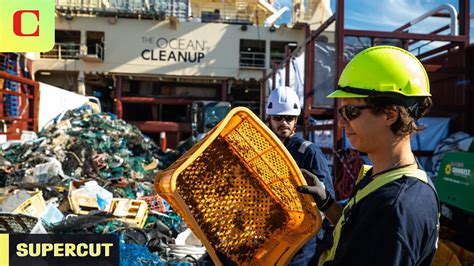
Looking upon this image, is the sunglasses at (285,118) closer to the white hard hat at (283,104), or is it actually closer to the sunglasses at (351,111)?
the white hard hat at (283,104)

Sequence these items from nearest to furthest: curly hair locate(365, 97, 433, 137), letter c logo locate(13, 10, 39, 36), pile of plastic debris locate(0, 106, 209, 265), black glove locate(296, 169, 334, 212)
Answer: curly hair locate(365, 97, 433, 137) → black glove locate(296, 169, 334, 212) → letter c logo locate(13, 10, 39, 36) → pile of plastic debris locate(0, 106, 209, 265)

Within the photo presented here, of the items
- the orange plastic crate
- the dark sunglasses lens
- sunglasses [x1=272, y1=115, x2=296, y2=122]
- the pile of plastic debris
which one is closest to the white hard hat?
sunglasses [x1=272, y1=115, x2=296, y2=122]

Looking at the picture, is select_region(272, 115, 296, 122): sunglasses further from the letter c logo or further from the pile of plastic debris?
the letter c logo

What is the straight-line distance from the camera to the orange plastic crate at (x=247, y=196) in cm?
185

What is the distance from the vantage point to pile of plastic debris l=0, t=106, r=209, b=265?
4199 millimetres

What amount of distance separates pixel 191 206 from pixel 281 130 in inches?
48.7

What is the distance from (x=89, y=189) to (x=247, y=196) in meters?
4.26

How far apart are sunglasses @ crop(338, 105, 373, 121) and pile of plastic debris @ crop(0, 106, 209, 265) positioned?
8.91 ft

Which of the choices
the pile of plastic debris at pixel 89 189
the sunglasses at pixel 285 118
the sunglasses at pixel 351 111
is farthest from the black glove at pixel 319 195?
the pile of plastic debris at pixel 89 189

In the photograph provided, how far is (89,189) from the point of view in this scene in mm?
5828

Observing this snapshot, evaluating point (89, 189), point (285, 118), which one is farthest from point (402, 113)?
point (89, 189)

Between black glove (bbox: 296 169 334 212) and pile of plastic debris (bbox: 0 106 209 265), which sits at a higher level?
black glove (bbox: 296 169 334 212)

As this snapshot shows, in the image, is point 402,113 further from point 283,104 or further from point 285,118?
point 283,104

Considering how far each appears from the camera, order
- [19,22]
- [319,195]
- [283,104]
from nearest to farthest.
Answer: [319,195] → [19,22] → [283,104]
